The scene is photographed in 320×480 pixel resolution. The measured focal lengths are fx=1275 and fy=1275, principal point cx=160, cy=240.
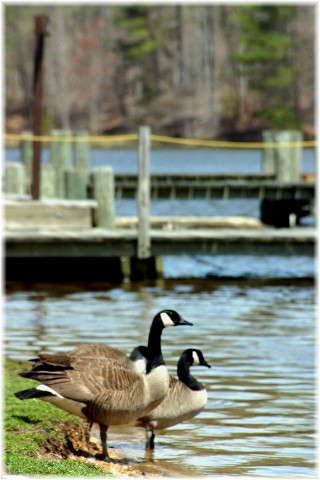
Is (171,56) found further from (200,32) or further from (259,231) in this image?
(259,231)

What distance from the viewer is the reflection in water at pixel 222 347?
894 cm

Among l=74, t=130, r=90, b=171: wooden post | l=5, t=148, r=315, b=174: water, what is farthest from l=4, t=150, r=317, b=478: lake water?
l=5, t=148, r=315, b=174: water

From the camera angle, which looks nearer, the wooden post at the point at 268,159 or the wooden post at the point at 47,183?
the wooden post at the point at 47,183

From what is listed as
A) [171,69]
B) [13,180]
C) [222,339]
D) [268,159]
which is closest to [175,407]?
[222,339]

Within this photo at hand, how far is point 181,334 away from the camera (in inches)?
563

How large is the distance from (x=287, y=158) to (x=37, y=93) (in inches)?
237

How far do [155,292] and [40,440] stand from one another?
32.7ft

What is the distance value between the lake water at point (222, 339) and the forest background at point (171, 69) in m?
62.6

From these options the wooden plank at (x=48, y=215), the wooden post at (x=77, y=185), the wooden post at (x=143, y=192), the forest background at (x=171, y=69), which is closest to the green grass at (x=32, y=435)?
the wooden post at (x=143, y=192)

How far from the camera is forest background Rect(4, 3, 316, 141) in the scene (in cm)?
8600

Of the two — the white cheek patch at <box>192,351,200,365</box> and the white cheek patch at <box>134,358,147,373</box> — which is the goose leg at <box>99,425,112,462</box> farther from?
the white cheek patch at <box>192,351,200,365</box>

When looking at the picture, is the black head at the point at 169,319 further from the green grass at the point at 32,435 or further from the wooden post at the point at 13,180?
the wooden post at the point at 13,180

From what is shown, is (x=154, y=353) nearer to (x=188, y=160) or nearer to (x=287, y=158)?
(x=287, y=158)

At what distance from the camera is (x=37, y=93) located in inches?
808
